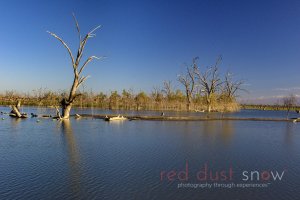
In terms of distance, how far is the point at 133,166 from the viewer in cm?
1371

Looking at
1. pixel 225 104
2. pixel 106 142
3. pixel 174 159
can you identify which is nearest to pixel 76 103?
pixel 225 104

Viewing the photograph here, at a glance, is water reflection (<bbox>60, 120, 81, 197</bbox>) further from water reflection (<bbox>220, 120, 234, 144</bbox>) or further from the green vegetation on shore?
the green vegetation on shore

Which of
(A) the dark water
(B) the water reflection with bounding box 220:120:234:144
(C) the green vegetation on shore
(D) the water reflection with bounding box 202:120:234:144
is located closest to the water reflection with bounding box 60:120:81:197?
(A) the dark water

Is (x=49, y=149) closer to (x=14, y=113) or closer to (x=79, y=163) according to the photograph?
(x=79, y=163)

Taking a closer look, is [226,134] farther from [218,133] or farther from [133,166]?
[133,166]

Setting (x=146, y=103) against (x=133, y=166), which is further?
(x=146, y=103)

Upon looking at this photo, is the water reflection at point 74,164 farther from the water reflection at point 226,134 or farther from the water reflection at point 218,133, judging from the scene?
the water reflection at point 226,134

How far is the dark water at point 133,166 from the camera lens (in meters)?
10.2

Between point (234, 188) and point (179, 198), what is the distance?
2.33 metres

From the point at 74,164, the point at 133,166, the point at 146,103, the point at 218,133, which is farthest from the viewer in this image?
the point at 146,103

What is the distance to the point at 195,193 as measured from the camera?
10.3m

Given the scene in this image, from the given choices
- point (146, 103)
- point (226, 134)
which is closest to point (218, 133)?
point (226, 134)

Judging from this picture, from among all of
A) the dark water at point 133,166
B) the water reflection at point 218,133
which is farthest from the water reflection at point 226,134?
the dark water at point 133,166

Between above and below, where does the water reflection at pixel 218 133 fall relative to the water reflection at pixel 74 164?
above
